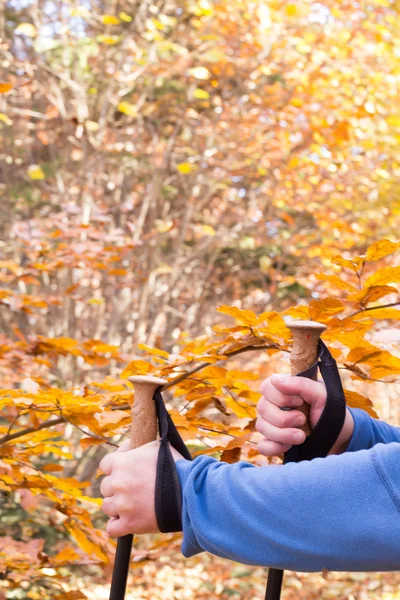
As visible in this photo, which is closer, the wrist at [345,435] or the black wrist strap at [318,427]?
the black wrist strap at [318,427]

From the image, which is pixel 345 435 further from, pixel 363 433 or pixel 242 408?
pixel 242 408

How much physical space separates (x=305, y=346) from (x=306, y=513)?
37 cm

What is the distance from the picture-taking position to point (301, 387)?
4.21 feet

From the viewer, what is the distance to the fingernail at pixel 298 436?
1.26 meters

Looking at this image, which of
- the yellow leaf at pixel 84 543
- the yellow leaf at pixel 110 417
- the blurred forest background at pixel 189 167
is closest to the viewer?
the yellow leaf at pixel 110 417

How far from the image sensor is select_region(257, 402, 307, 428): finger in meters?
1.27

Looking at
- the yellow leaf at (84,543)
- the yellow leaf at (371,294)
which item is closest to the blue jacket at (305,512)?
the yellow leaf at (371,294)

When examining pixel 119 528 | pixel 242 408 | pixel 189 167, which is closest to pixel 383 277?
pixel 242 408

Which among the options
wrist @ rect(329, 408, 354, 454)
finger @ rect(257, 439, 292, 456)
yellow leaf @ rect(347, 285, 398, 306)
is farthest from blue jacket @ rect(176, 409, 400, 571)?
yellow leaf @ rect(347, 285, 398, 306)

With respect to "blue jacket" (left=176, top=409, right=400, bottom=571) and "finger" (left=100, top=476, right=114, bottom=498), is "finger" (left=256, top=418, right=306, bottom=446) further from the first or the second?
"finger" (left=100, top=476, right=114, bottom=498)

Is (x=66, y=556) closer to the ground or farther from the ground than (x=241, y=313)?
closer to the ground

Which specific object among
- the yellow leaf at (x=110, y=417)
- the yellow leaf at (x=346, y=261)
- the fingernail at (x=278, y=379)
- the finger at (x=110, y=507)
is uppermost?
the yellow leaf at (x=346, y=261)

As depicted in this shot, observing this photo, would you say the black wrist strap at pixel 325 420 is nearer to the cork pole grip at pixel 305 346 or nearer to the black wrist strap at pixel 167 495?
the cork pole grip at pixel 305 346

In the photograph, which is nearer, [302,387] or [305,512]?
[305,512]
